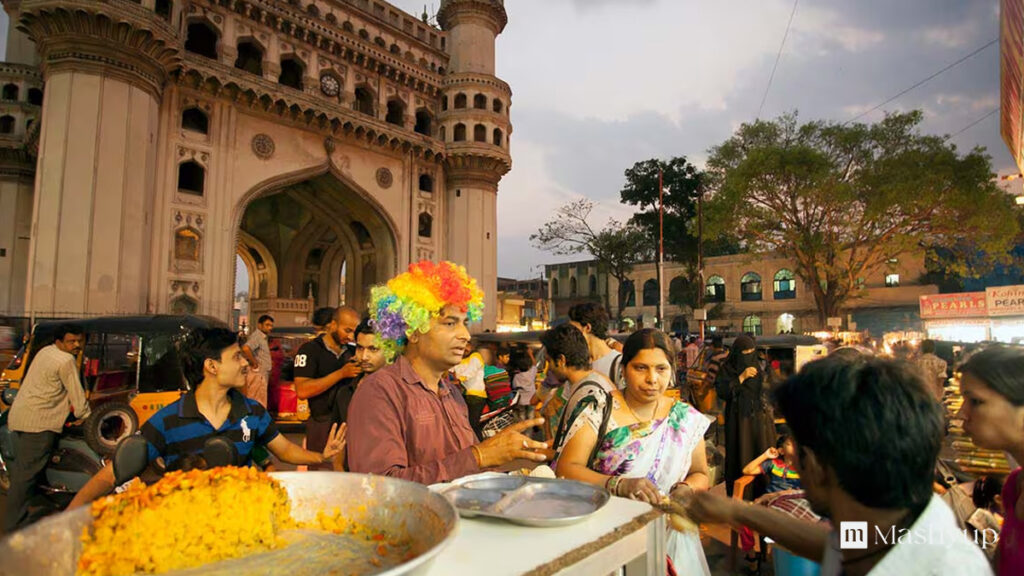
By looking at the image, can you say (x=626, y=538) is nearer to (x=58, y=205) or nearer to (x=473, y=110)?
(x=58, y=205)

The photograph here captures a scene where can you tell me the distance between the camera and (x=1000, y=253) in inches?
898

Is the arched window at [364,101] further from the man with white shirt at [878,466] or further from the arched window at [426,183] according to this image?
the man with white shirt at [878,466]

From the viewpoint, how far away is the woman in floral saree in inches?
106

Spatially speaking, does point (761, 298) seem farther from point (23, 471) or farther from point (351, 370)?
point (23, 471)

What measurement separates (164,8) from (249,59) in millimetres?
5019

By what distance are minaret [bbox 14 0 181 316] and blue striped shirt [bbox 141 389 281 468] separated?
50.5 ft

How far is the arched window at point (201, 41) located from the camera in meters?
20.0

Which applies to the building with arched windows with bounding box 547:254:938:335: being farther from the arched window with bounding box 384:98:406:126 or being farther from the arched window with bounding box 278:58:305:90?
the arched window with bounding box 278:58:305:90

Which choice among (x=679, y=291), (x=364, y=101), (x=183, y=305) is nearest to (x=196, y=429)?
(x=183, y=305)

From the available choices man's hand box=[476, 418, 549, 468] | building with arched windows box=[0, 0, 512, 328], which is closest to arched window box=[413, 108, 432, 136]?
building with arched windows box=[0, 0, 512, 328]

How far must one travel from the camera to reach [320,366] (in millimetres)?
5074

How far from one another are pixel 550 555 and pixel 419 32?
2868 centimetres

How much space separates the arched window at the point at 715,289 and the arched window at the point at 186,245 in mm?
36251

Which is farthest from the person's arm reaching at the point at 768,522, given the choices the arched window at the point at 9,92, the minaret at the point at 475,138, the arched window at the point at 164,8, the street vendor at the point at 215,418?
the arched window at the point at 9,92
